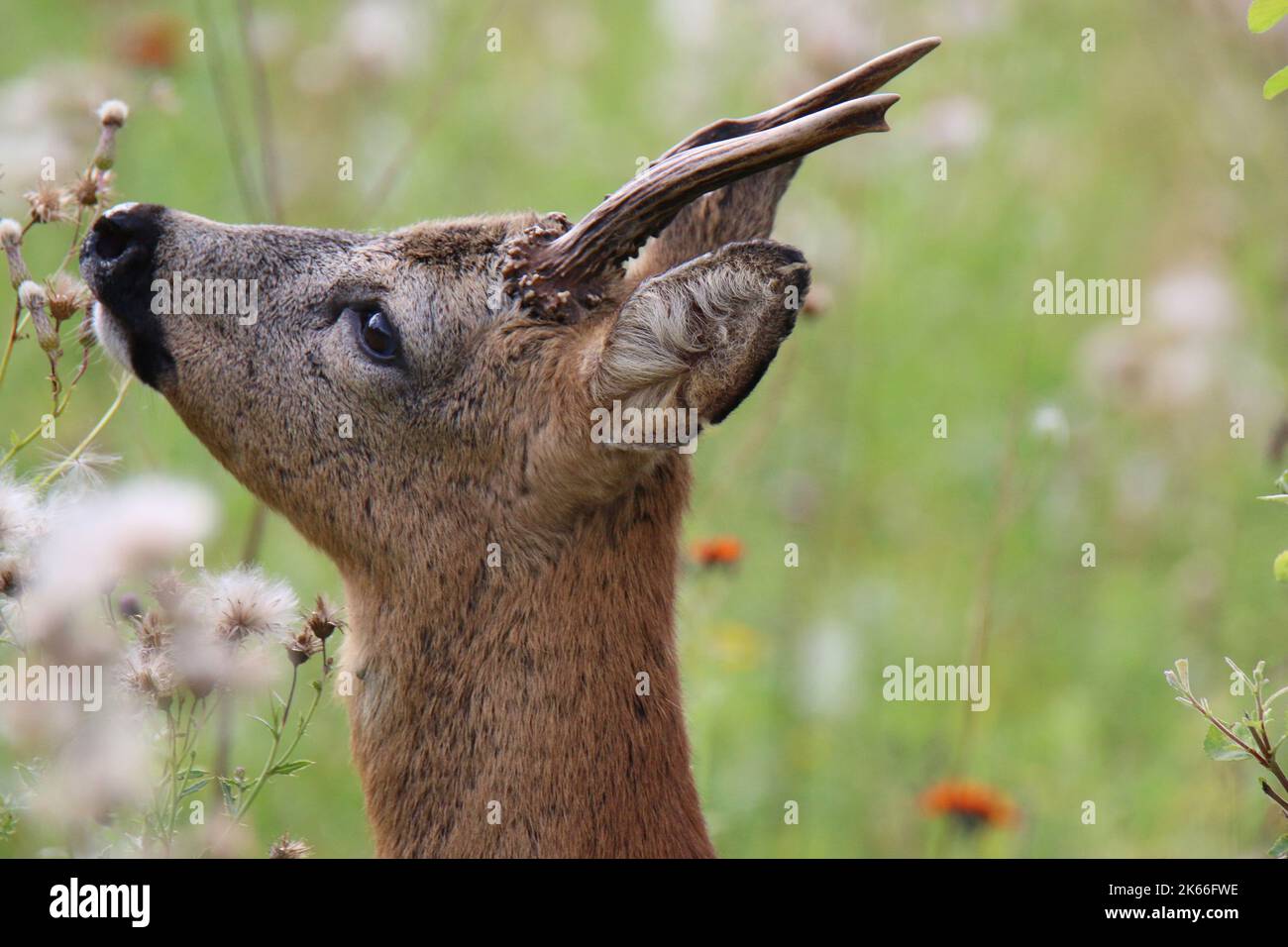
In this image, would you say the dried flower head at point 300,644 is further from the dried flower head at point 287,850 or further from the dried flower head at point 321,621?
the dried flower head at point 287,850

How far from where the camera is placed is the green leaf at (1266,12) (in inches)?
132

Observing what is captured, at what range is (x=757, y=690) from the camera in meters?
6.97

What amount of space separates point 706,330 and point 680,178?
337 millimetres

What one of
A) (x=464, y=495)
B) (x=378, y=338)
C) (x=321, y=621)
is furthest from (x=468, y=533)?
(x=321, y=621)

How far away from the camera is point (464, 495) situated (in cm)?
424

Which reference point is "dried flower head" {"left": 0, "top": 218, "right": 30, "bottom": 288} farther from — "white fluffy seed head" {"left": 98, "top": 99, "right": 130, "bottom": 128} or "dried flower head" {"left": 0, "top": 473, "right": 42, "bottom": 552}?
"dried flower head" {"left": 0, "top": 473, "right": 42, "bottom": 552}

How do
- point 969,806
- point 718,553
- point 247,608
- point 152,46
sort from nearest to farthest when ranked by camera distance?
point 247,608 → point 718,553 → point 969,806 → point 152,46

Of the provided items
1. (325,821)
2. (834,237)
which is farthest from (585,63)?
A: (325,821)

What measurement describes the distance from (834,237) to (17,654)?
17.1 feet

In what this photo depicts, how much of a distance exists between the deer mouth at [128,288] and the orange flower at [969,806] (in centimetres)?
288

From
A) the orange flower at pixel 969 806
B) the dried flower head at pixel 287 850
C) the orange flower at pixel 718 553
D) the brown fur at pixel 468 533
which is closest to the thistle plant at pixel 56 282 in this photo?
the brown fur at pixel 468 533

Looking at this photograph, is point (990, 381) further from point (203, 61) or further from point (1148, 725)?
point (203, 61)

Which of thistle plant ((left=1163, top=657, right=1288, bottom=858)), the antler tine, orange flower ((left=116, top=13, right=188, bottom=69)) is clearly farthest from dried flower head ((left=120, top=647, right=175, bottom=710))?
orange flower ((left=116, top=13, right=188, bottom=69))

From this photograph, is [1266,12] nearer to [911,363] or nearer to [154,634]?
[154,634]
